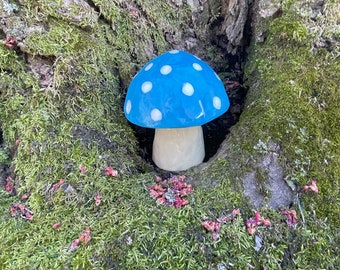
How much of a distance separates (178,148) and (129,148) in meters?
0.30

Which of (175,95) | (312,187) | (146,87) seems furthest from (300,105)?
(146,87)

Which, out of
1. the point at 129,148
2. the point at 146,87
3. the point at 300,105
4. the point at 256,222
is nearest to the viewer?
the point at 256,222

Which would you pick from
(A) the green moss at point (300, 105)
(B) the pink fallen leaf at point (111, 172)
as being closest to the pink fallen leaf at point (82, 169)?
(B) the pink fallen leaf at point (111, 172)

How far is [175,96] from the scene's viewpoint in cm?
167

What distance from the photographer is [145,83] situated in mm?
1758

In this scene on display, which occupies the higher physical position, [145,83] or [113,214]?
[145,83]

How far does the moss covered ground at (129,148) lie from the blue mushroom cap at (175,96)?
11.3 inches

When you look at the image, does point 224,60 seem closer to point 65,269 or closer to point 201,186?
point 201,186

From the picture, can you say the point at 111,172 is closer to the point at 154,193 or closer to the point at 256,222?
the point at 154,193

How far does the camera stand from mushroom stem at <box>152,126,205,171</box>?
79.0 inches

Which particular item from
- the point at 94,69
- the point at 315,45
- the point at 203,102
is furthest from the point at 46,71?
the point at 315,45

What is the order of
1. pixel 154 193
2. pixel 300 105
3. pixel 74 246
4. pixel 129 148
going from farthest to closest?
pixel 129 148
pixel 300 105
pixel 154 193
pixel 74 246

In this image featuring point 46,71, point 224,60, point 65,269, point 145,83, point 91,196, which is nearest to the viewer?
point 65,269

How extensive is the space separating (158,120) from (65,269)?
2.62 ft
